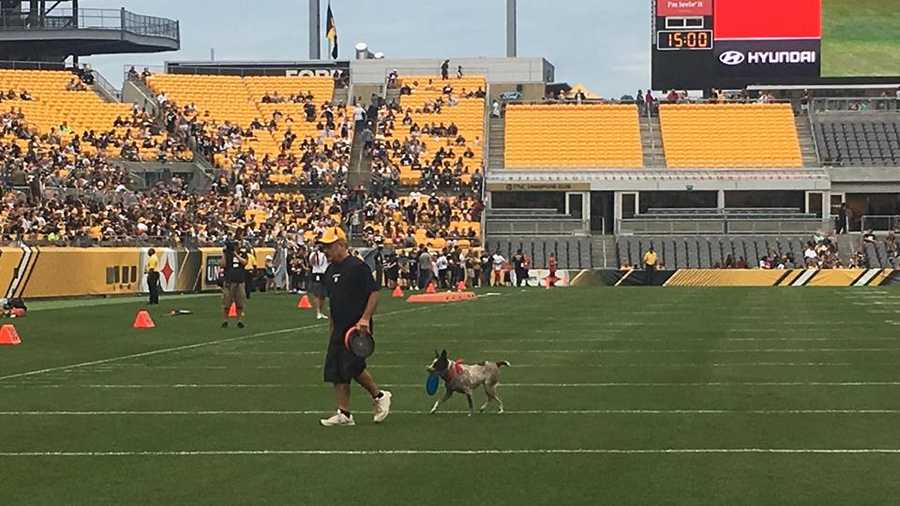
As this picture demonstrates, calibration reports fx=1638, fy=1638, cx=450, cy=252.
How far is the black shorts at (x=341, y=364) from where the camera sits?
42.4 feet

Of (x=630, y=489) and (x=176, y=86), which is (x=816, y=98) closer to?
(x=176, y=86)

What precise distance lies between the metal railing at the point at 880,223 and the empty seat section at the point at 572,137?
956 centimetres

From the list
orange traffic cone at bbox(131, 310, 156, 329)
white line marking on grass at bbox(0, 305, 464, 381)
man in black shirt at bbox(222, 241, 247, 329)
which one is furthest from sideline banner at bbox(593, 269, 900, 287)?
orange traffic cone at bbox(131, 310, 156, 329)

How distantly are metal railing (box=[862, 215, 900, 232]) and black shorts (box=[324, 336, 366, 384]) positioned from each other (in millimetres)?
52291

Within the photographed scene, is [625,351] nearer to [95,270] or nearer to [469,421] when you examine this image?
[469,421]

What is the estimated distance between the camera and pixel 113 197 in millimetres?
51000

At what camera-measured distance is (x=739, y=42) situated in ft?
219

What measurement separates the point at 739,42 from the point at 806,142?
5.41 meters

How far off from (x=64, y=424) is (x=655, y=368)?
7.65 m

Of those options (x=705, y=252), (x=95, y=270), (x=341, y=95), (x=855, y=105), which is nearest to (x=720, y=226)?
(x=705, y=252)

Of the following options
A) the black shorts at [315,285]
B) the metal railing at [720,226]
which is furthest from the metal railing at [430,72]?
the black shorts at [315,285]

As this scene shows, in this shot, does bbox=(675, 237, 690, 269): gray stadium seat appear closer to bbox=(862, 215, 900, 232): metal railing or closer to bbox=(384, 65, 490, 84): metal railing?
bbox=(862, 215, 900, 232): metal railing

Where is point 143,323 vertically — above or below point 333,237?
below

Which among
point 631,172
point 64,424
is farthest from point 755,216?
point 64,424
